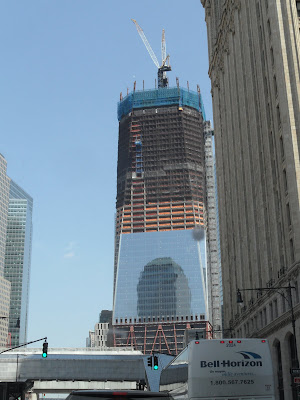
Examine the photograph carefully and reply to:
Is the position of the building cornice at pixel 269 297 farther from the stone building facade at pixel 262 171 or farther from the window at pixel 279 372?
the window at pixel 279 372

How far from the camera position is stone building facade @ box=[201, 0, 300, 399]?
56.5 m

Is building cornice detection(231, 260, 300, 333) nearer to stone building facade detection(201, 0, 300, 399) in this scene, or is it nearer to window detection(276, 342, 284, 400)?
stone building facade detection(201, 0, 300, 399)

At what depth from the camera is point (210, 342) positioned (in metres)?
26.5

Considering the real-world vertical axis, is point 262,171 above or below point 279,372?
above

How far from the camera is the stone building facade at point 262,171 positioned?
56469 mm

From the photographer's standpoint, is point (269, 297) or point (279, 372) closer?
point (279, 372)

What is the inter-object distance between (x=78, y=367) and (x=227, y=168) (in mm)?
40475

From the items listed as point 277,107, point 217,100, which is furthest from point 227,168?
point 277,107

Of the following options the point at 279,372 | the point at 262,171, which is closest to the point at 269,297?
the point at 279,372

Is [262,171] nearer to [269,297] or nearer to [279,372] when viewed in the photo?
Answer: [269,297]

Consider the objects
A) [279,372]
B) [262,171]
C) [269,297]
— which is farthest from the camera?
[262,171]

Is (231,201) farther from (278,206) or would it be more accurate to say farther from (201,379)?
(201,379)

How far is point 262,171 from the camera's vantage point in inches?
2707

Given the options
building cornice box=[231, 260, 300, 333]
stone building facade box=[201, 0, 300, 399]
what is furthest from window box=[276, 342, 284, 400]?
building cornice box=[231, 260, 300, 333]
